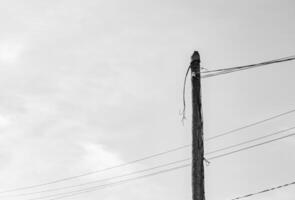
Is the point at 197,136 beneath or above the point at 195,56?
beneath

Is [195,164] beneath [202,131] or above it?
beneath

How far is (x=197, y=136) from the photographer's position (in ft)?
38.3

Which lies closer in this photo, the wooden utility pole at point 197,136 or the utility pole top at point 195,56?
the wooden utility pole at point 197,136

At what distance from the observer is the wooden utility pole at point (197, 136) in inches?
438

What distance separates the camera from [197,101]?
12.2 meters

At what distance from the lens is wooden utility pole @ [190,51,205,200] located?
11.1 metres

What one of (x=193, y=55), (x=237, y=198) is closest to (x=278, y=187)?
(x=237, y=198)

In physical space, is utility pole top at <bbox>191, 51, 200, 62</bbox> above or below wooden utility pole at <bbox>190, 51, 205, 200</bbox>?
above

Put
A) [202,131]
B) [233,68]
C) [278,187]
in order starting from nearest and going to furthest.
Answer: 1. [202,131]
2. [233,68]
3. [278,187]

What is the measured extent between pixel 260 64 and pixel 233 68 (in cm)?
83

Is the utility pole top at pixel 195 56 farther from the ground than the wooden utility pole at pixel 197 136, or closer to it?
farther from the ground

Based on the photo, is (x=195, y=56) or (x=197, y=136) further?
(x=195, y=56)

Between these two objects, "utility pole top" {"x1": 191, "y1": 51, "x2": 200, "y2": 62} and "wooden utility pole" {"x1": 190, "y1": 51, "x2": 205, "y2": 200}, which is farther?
"utility pole top" {"x1": 191, "y1": 51, "x2": 200, "y2": 62}

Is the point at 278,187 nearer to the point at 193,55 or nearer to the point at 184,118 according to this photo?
the point at 184,118
